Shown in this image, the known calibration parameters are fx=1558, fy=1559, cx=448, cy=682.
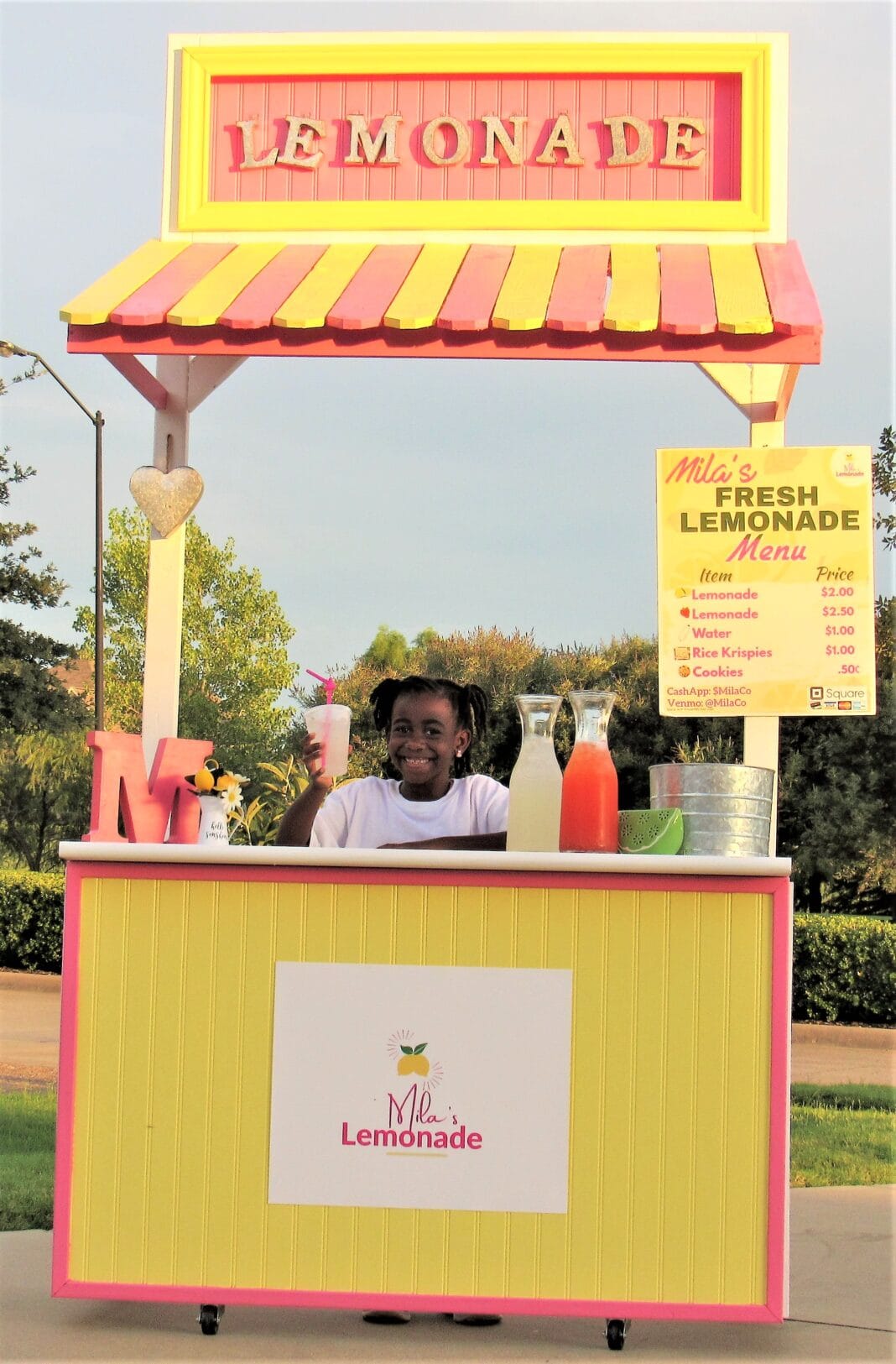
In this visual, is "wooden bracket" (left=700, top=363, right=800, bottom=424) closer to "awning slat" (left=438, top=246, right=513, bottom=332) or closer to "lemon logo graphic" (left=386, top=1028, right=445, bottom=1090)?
"awning slat" (left=438, top=246, right=513, bottom=332)

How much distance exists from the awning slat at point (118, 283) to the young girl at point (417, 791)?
1339 mm

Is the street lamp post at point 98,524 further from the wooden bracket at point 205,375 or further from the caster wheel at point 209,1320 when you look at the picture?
the caster wheel at point 209,1320

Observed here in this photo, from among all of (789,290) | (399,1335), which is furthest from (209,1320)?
(789,290)

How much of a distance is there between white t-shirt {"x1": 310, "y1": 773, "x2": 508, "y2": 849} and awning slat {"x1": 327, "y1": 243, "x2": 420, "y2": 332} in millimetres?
1395

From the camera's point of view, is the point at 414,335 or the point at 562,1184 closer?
the point at 562,1184

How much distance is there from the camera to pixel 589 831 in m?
3.82

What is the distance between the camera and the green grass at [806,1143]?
596 centimetres

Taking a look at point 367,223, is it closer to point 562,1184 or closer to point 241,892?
point 241,892

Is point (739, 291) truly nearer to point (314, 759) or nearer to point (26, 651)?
point (314, 759)

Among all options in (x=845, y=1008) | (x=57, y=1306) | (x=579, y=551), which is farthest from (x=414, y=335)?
(x=579, y=551)

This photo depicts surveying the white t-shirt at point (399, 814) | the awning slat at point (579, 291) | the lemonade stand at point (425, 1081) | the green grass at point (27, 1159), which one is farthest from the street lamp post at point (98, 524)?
the lemonade stand at point (425, 1081)

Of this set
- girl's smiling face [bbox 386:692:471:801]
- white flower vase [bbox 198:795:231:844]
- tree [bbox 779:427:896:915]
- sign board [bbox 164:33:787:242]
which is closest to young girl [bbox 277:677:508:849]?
girl's smiling face [bbox 386:692:471:801]

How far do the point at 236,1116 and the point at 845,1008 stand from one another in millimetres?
10360

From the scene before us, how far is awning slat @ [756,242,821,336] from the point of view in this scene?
4109 millimetres
